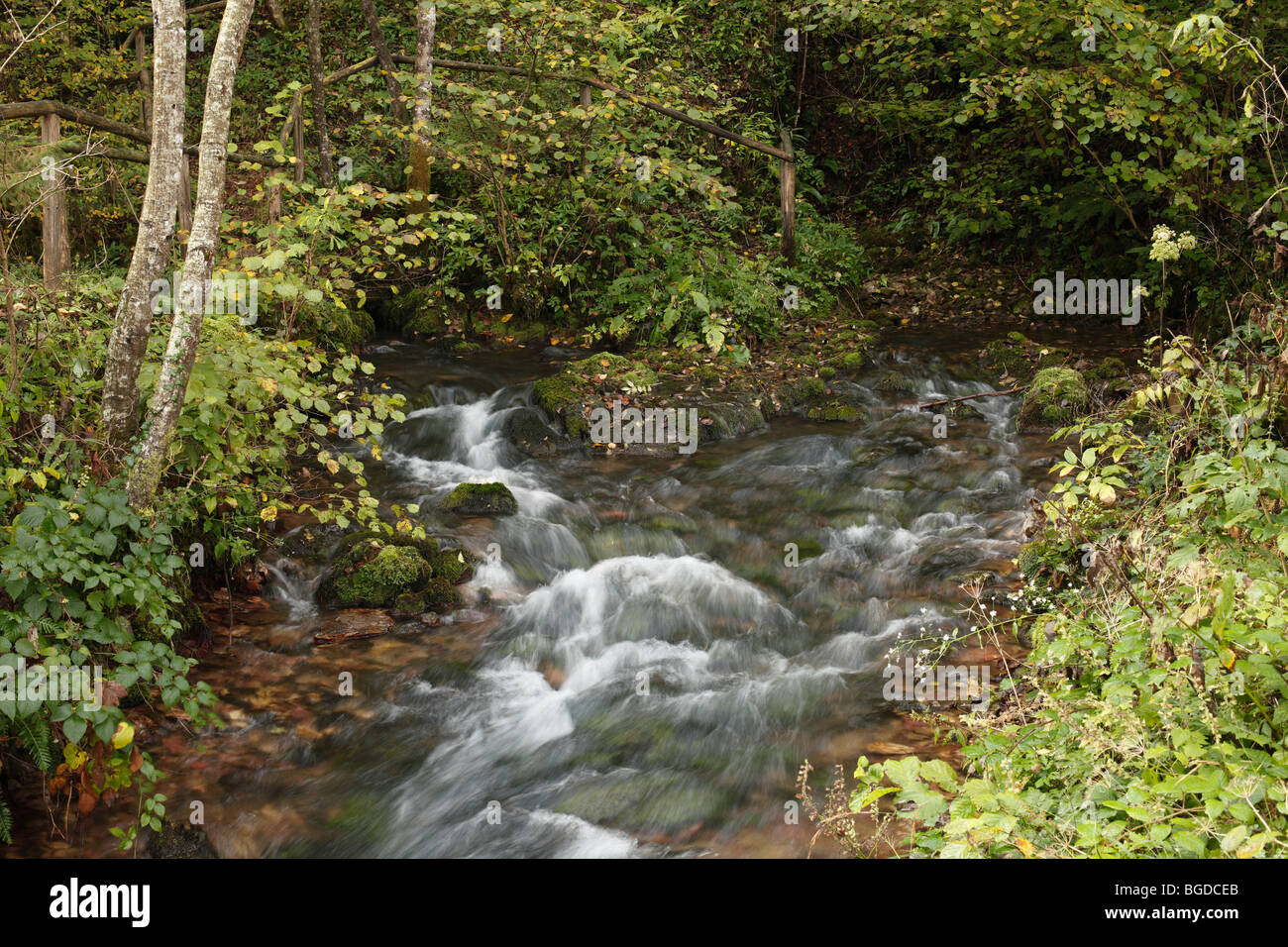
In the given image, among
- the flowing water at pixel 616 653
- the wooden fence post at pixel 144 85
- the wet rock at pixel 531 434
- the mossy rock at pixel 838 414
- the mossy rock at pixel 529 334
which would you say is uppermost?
the wooden fence post at pixel 144 85

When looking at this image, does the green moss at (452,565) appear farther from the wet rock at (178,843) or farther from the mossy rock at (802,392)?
the mossy rock at (802,392)

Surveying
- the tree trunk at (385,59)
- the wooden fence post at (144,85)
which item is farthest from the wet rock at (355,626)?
the wooden fence post at (144,85)

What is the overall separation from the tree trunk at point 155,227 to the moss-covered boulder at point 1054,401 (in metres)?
8.75

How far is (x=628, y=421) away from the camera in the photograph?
35.2 feet

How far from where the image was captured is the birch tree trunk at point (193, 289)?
17.7 ft

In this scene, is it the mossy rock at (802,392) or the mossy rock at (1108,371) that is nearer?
the mossy rock at (1108,371)

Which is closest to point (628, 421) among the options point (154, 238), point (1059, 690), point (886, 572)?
point (886, 572)

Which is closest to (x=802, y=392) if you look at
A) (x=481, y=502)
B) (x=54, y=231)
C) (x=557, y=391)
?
(x=557, y=391)

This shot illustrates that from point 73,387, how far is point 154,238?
1.08 metres

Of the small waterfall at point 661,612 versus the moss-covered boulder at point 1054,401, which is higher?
the moss-covered boulder at point 1054,401

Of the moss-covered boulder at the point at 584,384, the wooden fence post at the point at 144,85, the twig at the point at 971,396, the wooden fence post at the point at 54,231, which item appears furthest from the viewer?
the wooden fence post at the point at 144,85

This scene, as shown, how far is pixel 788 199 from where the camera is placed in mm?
13891

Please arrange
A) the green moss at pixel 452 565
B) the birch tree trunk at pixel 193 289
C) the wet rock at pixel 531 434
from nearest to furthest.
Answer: the birch tree trunk at pixel 193 289
the green moss at pixel 452 565
the wet rock at pixel 531 434

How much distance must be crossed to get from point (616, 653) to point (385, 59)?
8.90m
